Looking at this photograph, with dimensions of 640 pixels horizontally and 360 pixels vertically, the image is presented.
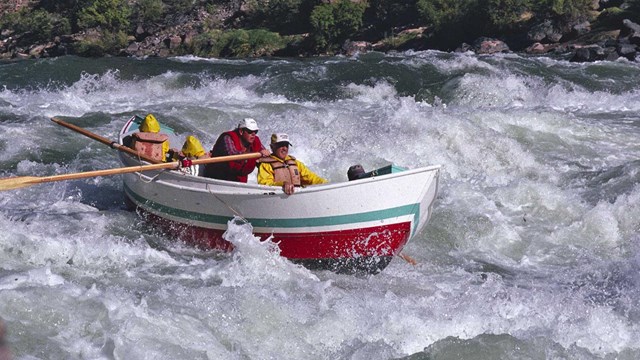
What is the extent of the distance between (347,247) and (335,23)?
32.9 metres

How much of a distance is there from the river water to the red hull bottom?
0.15 m

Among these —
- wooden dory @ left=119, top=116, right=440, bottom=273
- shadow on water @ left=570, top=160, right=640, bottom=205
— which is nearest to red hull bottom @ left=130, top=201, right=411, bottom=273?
wooden dory @ left=119, top=116, right=440, bottom=273

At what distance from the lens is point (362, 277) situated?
900 cm

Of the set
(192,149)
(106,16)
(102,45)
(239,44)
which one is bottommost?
(106,16)

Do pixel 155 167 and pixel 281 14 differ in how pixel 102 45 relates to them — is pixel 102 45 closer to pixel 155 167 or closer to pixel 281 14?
pixel 281 14

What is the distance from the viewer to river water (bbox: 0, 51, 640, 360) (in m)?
6.86

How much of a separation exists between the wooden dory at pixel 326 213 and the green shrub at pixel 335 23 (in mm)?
30823

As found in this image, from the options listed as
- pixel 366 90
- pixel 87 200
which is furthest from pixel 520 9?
pixel 87 200

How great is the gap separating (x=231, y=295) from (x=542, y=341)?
2612 millimetres

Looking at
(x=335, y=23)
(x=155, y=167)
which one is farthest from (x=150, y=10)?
(x=155, y=167)

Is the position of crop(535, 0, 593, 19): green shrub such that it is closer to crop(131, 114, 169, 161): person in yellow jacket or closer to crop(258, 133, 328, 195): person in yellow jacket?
crop(131, 114, 169, 161): person in yellow jacket

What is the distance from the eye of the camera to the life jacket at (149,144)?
10.4 m

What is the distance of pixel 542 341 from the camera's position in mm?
6984

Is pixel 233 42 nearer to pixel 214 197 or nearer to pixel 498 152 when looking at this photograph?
pixel 498 152
